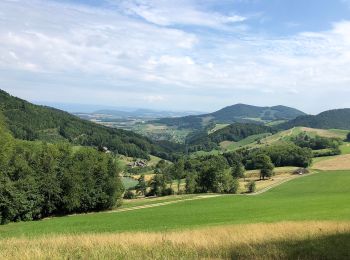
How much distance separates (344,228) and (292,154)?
516 feet

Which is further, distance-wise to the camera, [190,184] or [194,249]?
[190,184]

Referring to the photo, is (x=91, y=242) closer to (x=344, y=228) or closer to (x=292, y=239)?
(x=292, y=239)

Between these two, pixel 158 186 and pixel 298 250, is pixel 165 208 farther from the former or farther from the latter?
pixel 298 250

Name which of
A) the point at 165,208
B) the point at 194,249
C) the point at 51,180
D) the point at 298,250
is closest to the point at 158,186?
the point at 51,180

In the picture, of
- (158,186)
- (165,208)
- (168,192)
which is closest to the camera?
(165,208)

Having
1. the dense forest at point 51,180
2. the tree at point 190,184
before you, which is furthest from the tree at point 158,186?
the dense forest at point 51,180

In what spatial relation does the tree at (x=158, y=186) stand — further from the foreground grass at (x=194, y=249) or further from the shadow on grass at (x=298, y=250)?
the shadow on grass at (x=298, y=250)

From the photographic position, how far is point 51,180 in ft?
224

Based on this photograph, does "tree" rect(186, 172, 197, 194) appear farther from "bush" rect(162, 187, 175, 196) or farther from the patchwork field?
the patchwork field

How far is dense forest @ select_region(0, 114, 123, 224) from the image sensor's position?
59.5 metres

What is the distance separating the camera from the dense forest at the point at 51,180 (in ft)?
195

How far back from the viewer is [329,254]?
9.12 m

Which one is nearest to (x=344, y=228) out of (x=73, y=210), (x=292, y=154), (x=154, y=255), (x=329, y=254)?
(x=329, y=254)

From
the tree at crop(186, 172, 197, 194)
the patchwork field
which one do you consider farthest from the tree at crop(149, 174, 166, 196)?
the patchwork field
